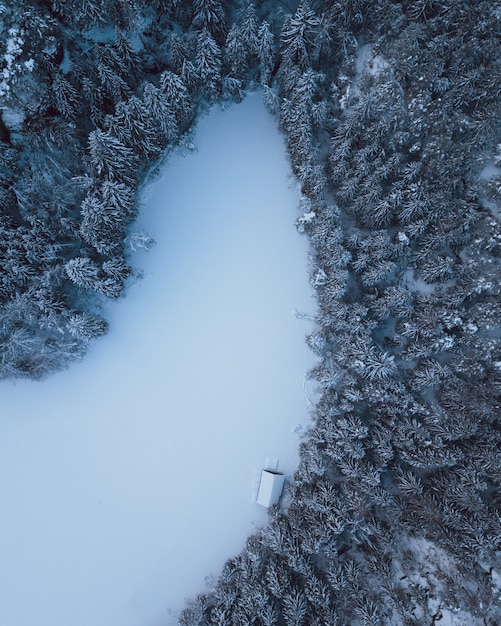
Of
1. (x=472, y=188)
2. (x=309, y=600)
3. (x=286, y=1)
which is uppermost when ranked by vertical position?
(x=286, y=1)

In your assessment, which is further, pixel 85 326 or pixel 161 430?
pixel 161 430

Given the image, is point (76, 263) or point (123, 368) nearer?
point (76, 263)

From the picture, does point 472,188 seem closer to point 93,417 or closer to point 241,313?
point 241,313

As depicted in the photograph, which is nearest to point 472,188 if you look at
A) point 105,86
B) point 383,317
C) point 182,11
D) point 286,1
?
point 383,317

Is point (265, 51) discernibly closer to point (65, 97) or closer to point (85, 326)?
point (65, 97)

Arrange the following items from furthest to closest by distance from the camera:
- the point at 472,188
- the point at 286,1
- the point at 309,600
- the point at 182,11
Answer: the point at 286,1 < the point at 182,11 < the point at 472,188 < the point at 309,600

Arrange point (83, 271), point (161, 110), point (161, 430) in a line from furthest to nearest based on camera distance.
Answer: point (161, 430), point (161, 110), point (83, 271)

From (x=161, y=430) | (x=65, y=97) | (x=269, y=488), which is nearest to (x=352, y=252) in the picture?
(x=269, y=488)
